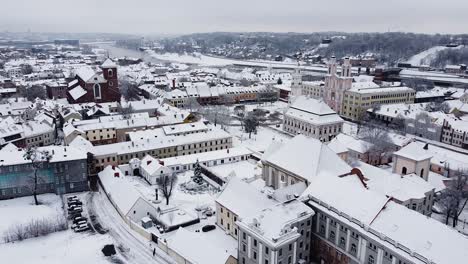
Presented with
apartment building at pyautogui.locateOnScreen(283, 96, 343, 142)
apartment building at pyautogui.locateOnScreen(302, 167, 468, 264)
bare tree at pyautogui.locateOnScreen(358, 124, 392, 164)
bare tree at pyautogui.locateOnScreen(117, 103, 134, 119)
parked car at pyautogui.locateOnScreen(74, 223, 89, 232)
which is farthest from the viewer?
bare tree at pyautogui.locateOnScreen(117, 103, 134, 119)

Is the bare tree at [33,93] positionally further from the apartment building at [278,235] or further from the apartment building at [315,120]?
the apartment building at [278,235]

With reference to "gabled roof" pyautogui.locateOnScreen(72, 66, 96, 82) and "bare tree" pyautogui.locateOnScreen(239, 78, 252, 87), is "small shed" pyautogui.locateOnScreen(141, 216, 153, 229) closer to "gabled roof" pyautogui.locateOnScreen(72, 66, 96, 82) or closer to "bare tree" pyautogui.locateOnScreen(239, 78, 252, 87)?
"gabled roof" pyautogui.locateOnScreen(72, 66, 96, 82)

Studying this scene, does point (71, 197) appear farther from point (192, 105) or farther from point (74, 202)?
point (192, 105)

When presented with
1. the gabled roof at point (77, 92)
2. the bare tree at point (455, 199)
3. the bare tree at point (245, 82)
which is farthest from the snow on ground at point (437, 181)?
the bare tree at point (245, 82)

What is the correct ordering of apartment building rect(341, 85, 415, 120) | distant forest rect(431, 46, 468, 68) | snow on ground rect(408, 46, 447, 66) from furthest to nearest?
snow on ground rect(408, 46, 447, 66) → distant forest rect(431, 46, 468, 68) → apartment building rect(341, 85, 415, 120)

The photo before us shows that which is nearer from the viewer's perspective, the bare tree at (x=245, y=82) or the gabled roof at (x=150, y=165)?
the gabled roof at (x=150, y=165)

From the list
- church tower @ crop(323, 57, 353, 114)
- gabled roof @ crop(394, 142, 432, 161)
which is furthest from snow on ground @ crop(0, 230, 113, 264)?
church tower @ crop(323, 57, 353, 114)
